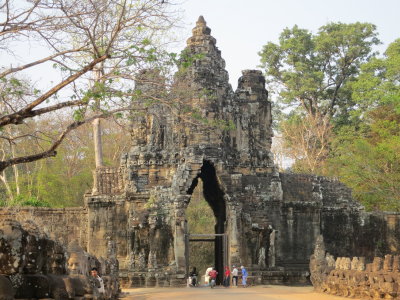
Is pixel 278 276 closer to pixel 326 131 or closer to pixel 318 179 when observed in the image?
pixel 318 179

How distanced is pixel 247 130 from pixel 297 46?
1899 centimetres

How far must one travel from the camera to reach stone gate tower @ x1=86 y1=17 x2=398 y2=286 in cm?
2241

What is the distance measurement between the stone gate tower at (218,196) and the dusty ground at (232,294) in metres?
1.72

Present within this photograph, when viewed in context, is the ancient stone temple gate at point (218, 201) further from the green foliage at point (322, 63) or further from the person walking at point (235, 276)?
the green foliage at point (322, 63)

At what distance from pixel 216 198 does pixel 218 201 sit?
1.00 ft

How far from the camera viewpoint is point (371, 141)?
36000 mm

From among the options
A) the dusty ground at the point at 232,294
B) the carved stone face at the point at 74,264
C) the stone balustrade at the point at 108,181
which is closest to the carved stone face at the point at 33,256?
the carved stone face at the point at 74,264

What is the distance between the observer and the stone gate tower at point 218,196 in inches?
882

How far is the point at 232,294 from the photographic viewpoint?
59.7ft

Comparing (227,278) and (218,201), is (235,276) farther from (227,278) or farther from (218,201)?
(218,201)

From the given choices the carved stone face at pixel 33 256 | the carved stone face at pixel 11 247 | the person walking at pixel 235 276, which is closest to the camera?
the carved stone face at pixel 11 247

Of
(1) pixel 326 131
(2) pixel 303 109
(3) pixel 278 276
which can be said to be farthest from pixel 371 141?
(3) pixel 278 276

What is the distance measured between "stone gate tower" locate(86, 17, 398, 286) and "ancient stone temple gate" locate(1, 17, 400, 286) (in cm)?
3

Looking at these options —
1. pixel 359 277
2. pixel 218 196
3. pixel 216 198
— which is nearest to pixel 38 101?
pixel 359 277
